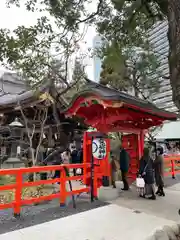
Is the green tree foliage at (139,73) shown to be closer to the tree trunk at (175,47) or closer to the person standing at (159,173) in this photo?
the person standing at (159,173)

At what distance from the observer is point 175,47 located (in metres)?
3.84

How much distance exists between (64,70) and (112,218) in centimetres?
774

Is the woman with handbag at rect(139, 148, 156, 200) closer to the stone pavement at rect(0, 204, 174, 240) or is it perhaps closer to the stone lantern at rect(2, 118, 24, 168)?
the stone pavement at rect(0, 204, 174, 240)

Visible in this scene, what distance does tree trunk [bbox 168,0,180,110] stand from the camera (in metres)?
3.77

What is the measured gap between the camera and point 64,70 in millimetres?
10820

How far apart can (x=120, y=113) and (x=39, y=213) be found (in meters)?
4.01

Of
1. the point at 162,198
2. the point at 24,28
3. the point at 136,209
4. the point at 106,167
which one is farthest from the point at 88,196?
the point at 24,28

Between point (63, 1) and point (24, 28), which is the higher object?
point (63, 1)

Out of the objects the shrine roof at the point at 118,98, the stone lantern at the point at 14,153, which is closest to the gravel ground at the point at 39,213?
the shrine roof at the point at 118,98

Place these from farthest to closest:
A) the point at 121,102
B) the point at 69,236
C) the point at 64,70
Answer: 1. the point at 64,70
2. the point at 121,102
3. the point at 69,236

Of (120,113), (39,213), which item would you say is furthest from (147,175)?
(39,213)

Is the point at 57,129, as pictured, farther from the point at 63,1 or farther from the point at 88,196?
the point at 63,1

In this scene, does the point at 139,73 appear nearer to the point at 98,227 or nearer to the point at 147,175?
the point at 147,175

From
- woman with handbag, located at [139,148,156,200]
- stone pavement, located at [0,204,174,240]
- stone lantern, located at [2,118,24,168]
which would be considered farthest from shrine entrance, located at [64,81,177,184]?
stone lantern, located at [2,118,24,168]
